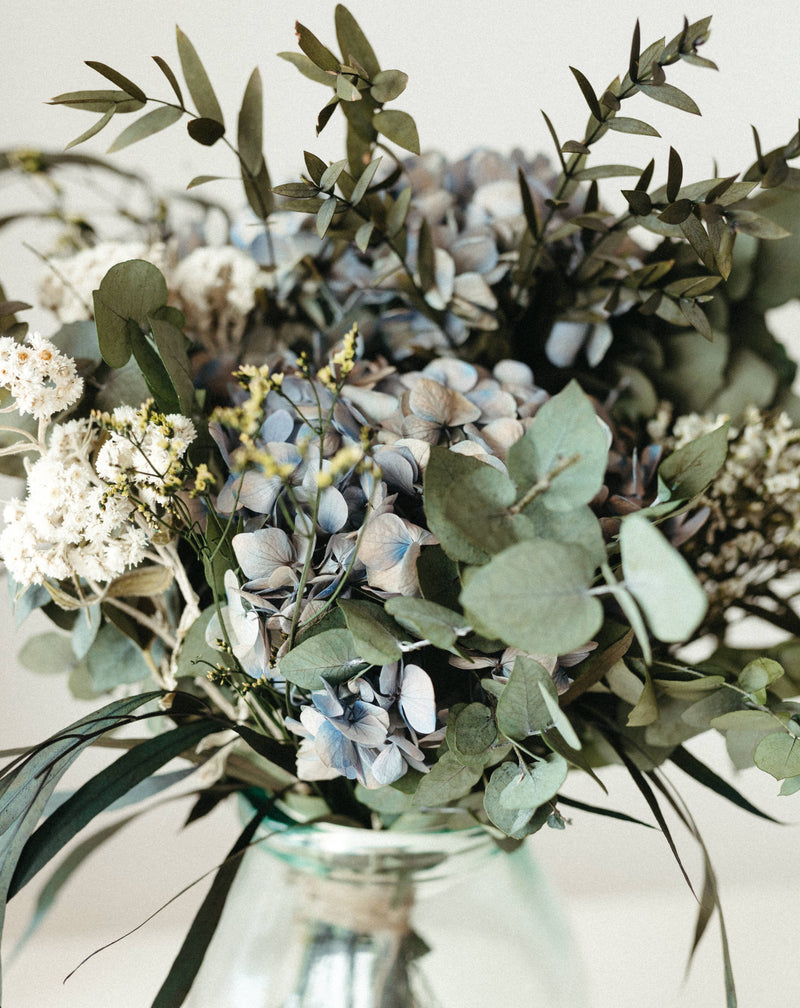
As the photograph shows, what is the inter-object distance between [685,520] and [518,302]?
0.13 metres

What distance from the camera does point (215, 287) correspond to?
16.5 inches

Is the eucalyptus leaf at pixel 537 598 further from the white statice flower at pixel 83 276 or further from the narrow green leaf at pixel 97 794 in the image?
the white statice flower at pixel 83 276

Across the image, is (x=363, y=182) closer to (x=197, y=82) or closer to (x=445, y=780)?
(x=197, y=82)

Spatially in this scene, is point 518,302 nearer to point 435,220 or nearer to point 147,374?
point 435,220

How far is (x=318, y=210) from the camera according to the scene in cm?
32

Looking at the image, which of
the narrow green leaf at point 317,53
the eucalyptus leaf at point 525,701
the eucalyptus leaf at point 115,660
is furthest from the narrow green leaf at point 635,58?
the eucalyptus leaf at point 115,660

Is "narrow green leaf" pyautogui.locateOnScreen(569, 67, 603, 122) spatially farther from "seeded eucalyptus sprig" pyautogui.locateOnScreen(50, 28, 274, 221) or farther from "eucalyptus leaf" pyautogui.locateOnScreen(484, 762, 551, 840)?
"eucalyptus leaf" pyautogui.locateOnScreen(484, 762, 551, 840)

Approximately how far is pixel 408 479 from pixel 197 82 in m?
0.20

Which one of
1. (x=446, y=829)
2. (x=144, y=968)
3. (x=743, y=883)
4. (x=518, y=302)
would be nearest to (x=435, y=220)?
(x=518, y=302)

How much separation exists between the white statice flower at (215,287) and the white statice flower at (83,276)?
0.04 feet

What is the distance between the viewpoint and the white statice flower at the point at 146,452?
28 centimetres

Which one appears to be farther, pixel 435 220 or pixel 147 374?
pixel 435 220

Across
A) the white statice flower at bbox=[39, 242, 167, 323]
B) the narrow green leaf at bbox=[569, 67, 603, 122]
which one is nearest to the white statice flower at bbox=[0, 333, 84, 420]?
the white statice flower at bbox=[39, 242, 167, 323]

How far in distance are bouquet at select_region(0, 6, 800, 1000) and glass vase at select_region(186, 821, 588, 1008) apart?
0.04 metres
